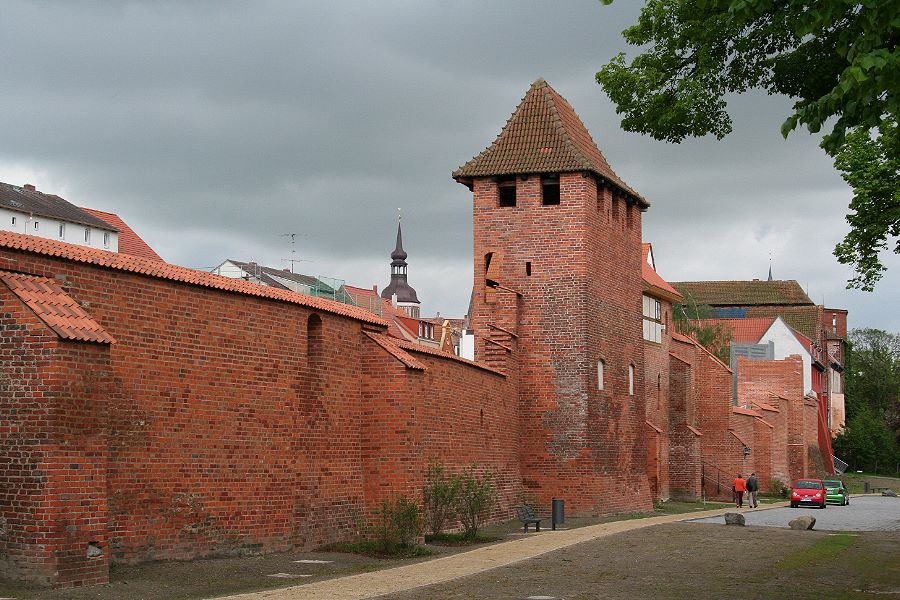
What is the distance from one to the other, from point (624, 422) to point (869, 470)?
180ft

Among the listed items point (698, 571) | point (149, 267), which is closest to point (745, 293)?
point (698, 571)

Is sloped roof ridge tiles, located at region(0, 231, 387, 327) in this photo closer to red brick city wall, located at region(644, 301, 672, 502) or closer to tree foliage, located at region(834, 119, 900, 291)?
tree foliage, located at region(834, 119, 900, 291)

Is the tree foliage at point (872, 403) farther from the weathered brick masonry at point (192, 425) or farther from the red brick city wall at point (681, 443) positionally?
the weathered brick masonry at point (192, 425)

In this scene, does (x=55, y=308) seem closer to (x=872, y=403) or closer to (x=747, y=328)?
(x=747, y=328)

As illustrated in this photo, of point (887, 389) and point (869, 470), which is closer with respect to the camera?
point (869, 470)

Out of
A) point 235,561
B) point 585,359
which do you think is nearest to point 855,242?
point 585,359

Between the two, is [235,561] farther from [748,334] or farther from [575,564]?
[748,334]

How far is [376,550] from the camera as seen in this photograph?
19.6 meters

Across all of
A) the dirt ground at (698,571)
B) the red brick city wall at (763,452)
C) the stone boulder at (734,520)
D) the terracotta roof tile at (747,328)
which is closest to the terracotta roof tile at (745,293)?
the terracotta roof tile at (747,328)

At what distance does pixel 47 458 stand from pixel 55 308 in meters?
1.80

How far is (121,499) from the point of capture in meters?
15.0

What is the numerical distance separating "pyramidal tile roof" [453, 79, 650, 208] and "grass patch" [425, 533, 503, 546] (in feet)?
39.5

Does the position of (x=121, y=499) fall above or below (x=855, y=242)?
below

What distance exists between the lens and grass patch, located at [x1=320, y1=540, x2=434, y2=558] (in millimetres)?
19328
